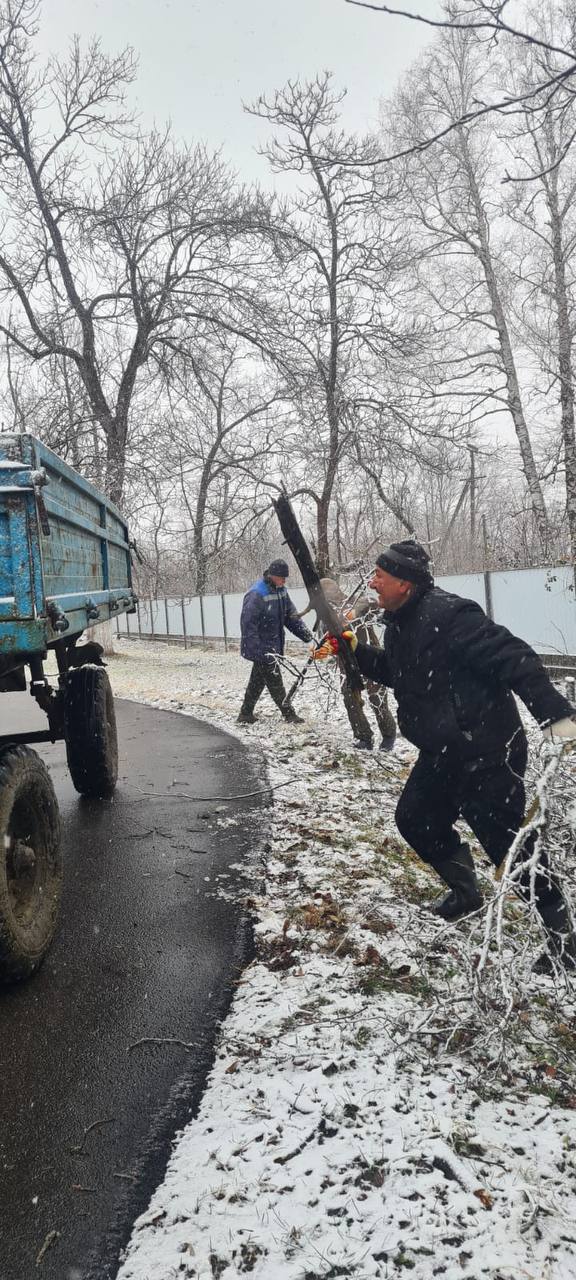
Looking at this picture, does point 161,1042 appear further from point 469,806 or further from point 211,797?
point 211,797

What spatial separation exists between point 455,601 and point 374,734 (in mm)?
Answer: 5163

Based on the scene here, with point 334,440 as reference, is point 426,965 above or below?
below

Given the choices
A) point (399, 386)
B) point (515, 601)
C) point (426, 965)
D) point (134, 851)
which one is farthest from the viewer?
point (399, 386)

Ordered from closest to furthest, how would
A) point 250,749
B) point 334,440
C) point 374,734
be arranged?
point 250,749 < point 374,734 < point 334,440

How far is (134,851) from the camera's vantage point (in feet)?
15.4

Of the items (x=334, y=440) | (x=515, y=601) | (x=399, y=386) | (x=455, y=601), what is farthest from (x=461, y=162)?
(x=455, y=601)

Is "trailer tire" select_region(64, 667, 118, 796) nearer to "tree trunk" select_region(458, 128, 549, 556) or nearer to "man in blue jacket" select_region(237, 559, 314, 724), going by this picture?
"man in blue jacket" select_region(237, 559, 314, 724)

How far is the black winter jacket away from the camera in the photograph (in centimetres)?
280

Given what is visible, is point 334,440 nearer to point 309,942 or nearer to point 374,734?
point 374,734

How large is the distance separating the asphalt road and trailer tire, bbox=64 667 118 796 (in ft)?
1.32

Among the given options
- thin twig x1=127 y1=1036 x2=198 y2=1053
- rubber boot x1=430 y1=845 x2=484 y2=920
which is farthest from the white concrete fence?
thin twig x1=127 y1=1036 x2=198 y2=1053

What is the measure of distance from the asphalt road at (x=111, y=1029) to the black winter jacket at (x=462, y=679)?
4.48 feet

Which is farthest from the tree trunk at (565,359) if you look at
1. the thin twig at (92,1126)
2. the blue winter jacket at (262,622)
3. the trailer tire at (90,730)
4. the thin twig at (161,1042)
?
the thin twig at (92,1126)

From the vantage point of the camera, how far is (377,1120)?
2180 mm
